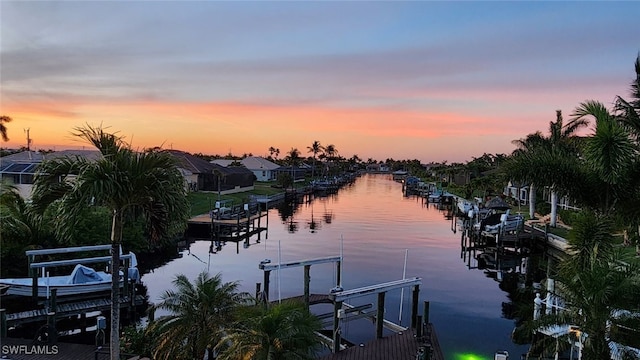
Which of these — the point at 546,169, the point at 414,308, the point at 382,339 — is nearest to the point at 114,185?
the point at 382,339

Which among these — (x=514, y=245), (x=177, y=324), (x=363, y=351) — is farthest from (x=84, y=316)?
(x=514, y=245)

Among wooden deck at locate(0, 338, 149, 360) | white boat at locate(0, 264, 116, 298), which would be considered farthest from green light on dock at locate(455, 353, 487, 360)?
white boat at locate(0, 264, 116, 298)

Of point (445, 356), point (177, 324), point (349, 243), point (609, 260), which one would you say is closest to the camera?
point (609, 260)

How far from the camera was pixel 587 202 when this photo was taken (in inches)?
538

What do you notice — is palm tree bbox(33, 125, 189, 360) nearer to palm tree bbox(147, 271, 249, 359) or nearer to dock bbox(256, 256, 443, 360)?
palm tree bbox(147, 271, 249, 359)

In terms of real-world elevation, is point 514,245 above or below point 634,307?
below

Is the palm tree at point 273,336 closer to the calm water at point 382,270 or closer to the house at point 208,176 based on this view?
the calm water at point 382,270

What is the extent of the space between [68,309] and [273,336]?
41.3 feet

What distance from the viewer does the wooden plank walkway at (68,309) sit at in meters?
17.3

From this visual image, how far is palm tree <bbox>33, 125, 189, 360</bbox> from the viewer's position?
30.0 ft

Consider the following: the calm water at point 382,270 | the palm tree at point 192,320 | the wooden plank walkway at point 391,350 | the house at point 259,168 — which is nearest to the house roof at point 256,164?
the house at point 259,168

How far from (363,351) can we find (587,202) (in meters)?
8.22

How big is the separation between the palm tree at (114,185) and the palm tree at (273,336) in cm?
288

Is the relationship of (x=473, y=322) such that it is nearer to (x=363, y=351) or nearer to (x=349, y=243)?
(x=363, y=351)
